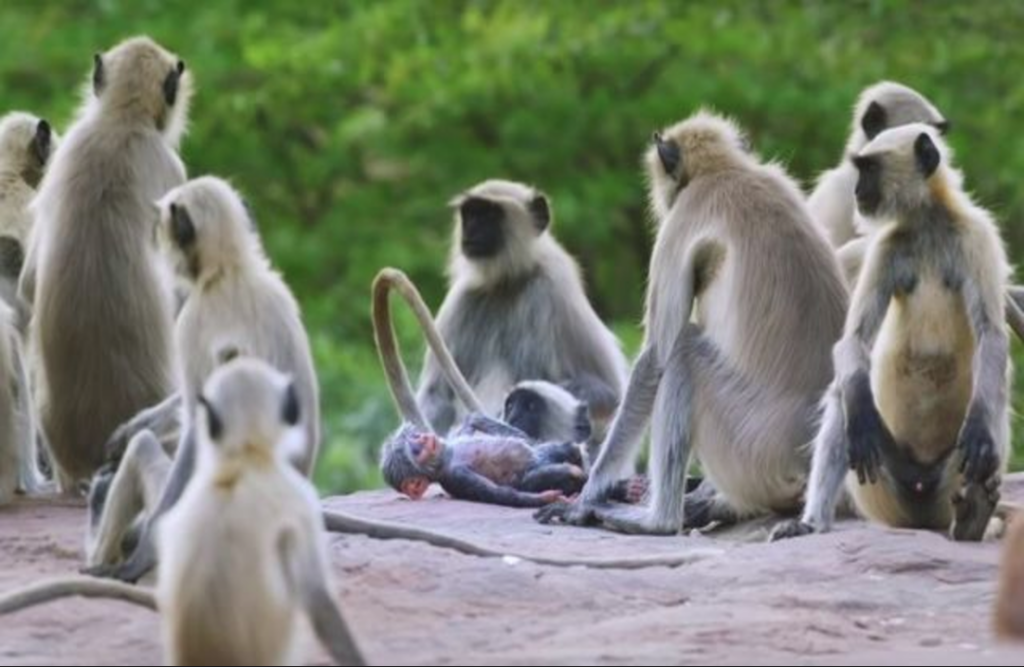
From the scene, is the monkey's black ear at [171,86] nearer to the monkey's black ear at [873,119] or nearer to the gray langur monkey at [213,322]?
the gray langur monkey at [213,322]

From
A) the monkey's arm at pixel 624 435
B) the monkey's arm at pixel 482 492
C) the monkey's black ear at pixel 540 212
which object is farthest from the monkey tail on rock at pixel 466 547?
the monkey's black ear at pixel 540 212

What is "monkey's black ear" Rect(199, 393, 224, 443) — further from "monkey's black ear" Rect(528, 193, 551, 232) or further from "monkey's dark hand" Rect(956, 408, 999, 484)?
"monkey's black ear" Rect(528, 193, 551, 232)

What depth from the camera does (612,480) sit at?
8375 millimetres

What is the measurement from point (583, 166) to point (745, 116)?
129cm

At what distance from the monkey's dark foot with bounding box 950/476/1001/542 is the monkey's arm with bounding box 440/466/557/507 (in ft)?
5.28

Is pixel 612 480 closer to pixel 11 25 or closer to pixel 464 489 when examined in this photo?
pixel 464 489

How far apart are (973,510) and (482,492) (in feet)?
6.14

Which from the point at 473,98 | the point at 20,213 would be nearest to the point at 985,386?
the point at 20,213

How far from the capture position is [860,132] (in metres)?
9.70

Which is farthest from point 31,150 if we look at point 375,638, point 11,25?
point 11,25

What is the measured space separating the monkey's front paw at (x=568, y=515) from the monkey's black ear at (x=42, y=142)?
226cm

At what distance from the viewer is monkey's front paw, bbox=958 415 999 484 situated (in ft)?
24.1

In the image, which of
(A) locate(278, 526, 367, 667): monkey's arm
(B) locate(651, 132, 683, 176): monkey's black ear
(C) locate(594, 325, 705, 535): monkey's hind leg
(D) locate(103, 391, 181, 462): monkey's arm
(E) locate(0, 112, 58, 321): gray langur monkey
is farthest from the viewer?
(E) locate(0, 112, 58, 321): gray langur monkey

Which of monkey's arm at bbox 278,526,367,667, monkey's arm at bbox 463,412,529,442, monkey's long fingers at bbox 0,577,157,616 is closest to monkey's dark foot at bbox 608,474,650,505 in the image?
monkey's arm at bbox 463,412,529,442
